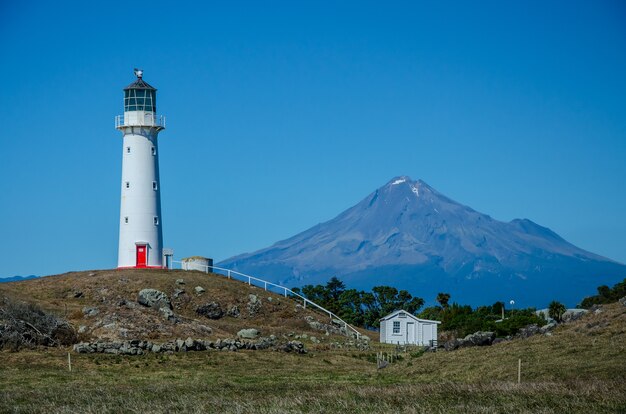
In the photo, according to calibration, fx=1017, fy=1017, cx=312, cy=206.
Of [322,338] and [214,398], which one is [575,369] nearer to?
[214,398]

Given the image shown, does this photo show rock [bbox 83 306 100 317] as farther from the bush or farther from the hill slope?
the bush

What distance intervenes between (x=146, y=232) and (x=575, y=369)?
1742 inches

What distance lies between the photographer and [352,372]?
4456cm

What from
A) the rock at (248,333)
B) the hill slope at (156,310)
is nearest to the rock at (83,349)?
the hill slope at (156,310)

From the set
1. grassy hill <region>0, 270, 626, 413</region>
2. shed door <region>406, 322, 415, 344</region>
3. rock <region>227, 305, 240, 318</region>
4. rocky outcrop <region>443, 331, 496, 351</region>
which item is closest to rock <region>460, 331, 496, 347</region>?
rocky outcrop <region>443, 331, 496, 351</region>

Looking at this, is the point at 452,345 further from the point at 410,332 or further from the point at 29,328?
the point at 410,332

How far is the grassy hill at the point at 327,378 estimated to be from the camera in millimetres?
28500

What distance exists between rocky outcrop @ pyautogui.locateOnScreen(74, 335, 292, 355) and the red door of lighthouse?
23068 mm

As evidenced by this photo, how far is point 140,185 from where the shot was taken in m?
75.8

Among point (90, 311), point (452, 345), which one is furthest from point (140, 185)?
point (452, 345)

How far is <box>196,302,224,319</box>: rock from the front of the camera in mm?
67812

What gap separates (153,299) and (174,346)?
17.3 meters

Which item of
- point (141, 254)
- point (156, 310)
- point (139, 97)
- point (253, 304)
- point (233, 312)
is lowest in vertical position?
point (156, 310)

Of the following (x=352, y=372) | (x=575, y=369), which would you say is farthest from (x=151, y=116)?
(x=575, y=369)
